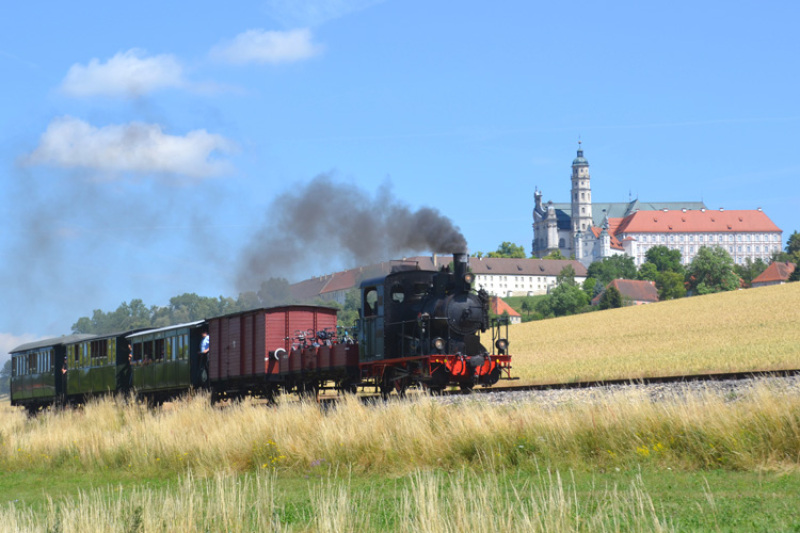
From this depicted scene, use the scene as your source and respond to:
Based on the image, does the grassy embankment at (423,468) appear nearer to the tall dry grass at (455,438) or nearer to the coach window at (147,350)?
the tall dry grass at (455,438)

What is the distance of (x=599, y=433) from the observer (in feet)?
38.9

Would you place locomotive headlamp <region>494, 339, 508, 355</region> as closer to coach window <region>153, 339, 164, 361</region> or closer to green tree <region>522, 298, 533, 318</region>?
coach window <region>153, 339, 164, 361</region>

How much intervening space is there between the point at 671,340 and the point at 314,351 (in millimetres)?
27429

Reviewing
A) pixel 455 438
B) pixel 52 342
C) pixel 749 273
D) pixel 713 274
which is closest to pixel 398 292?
pixel 455 438

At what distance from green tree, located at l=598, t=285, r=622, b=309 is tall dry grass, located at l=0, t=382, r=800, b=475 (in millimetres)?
125000

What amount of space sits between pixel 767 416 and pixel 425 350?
10950 millimetres

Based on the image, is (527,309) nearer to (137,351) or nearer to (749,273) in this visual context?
(749,273)

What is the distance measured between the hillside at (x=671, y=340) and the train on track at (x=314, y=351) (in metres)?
6.78

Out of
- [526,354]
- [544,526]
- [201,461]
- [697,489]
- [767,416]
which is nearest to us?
[544,526]

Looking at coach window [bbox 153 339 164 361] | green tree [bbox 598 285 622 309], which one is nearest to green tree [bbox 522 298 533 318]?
green tree [bbox 598 285 622 309]

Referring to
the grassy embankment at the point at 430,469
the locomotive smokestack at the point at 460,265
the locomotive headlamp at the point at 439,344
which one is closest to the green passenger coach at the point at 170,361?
the grassy embankment at the point at 430,469

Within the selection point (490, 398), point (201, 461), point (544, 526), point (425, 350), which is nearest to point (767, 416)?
point (544, 526)

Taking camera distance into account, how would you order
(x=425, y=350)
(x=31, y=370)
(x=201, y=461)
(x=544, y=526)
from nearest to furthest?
(x=544, y=526)
(x=201, y=461)
(x=425, y=350)
(x=31, y=370)

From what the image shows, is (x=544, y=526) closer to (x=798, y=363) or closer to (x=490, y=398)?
(x=490, y=398)
